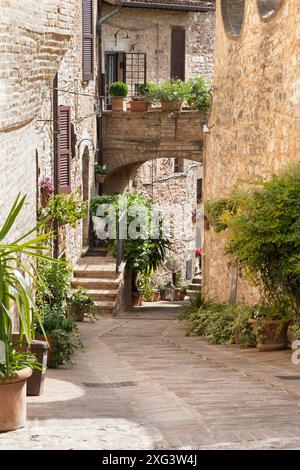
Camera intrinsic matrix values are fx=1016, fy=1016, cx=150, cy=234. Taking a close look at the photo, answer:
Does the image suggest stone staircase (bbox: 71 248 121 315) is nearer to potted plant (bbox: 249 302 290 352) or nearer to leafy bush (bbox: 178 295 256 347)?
leafy bush (bbox: 178 295 256 347)

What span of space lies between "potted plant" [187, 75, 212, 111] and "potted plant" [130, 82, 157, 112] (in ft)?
2.87

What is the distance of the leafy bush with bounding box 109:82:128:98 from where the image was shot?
24.2 m

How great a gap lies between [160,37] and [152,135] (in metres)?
3.85

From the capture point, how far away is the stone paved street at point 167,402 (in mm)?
7066

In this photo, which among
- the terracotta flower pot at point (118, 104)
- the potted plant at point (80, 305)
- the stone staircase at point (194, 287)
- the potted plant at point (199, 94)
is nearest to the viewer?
the potted plant at point (80, 305)

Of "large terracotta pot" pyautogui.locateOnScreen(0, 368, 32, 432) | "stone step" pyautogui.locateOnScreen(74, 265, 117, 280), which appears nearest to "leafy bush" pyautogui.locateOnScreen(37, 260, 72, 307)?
"stone step" pyautogui.locateOnScreen(74, 265, 117, 280)

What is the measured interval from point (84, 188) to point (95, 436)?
15.6 metres

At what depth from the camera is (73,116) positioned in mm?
20547

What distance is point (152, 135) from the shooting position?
2419cm

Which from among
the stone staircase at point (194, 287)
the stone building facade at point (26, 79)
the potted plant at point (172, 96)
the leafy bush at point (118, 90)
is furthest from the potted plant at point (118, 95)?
the stone building facade at point (26, 79)

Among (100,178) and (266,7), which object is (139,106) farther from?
(266,7)

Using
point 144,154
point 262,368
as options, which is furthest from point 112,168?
point 262,368

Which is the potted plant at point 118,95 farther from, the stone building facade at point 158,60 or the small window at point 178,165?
the small window at point 178,165

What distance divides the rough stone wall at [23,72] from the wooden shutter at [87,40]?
31.3 ft
